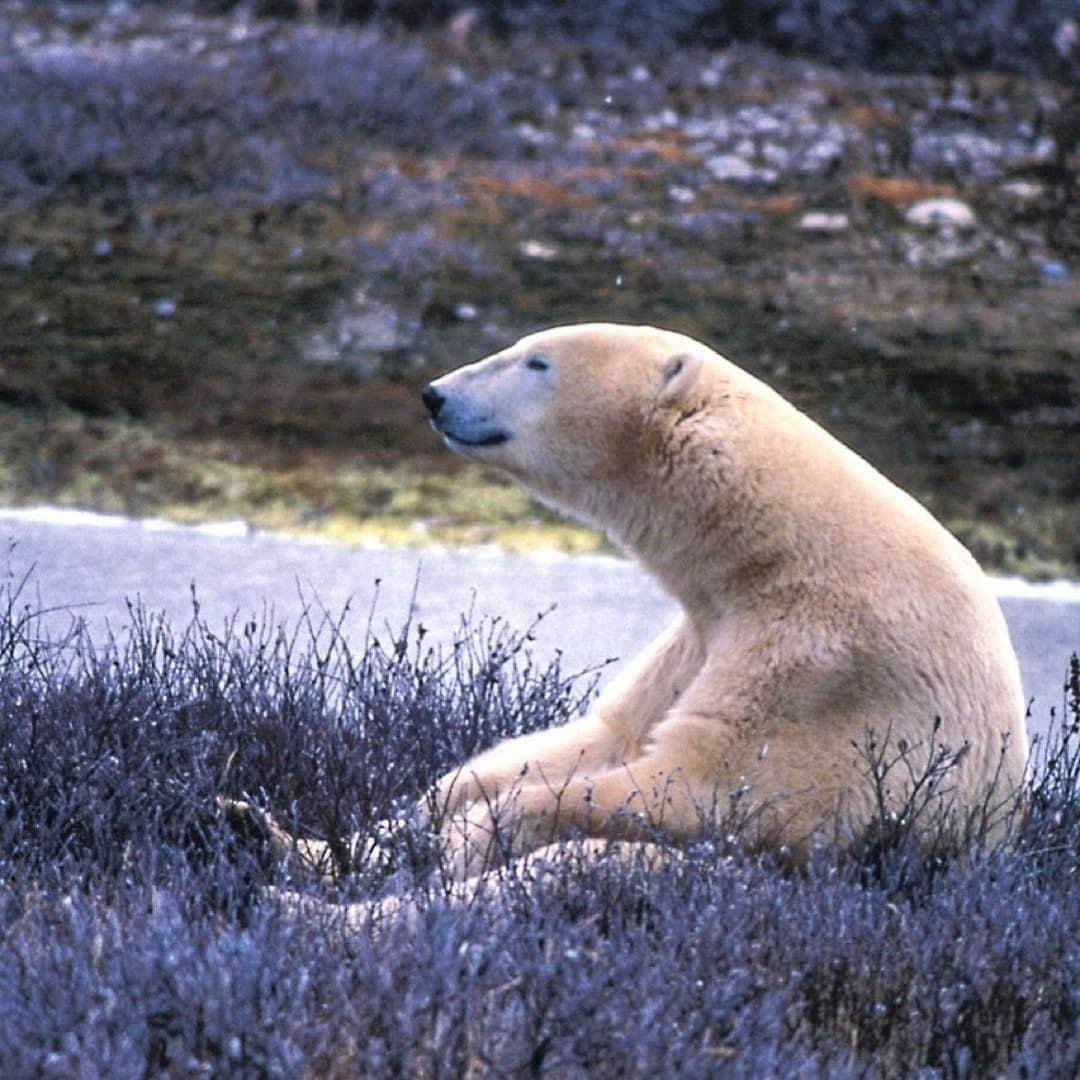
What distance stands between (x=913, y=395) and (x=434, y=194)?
363 centimetres

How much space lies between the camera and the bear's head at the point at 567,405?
3.48 meters

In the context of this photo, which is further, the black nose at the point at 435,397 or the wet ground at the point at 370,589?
the wet ground at the point at 370,589

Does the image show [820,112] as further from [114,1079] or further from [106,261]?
[114,1079]

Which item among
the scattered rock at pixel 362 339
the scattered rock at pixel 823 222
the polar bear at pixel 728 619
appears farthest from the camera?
the scattered rock at pixel 823 222

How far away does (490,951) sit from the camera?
257cm


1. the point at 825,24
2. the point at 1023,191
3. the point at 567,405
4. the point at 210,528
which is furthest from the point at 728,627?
the point at 825,24

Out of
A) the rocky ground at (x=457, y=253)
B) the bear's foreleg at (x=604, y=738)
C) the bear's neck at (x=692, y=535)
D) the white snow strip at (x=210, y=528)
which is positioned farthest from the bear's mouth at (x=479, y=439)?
the rocky ground at (x=457, y=253)

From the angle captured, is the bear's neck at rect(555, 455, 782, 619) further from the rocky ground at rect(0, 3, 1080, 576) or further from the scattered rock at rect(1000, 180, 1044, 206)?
the scattered rock at rect(1000, 180, 1044, 206)

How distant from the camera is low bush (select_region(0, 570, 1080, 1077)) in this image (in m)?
2.41

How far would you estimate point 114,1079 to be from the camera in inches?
90.3

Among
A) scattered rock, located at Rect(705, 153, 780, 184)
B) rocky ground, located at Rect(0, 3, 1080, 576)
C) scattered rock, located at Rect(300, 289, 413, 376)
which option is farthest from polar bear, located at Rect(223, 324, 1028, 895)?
scattered rock, located at Rect(705, 153, 780, 184)

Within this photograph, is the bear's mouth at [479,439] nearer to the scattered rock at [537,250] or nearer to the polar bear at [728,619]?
the polar bear at [728,619]

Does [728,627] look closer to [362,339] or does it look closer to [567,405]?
[567,405]

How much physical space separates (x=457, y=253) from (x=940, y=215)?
301cm
